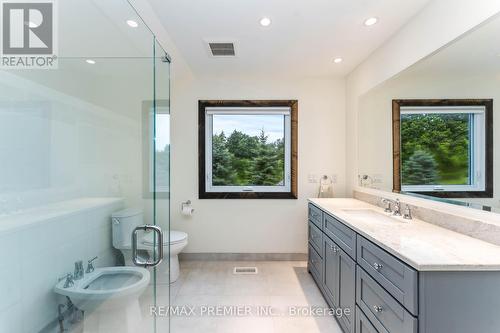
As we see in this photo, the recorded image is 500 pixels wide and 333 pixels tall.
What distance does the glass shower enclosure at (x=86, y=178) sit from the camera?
1.50 meters

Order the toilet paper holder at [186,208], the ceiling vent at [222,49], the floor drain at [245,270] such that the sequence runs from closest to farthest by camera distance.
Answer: the ceiling vent at [222,49] → the floor drain at [245,270] → the toilet paper holder at [186,208]

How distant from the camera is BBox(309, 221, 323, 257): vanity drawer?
8.15 ft

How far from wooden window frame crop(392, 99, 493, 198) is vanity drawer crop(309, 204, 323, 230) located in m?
0.72

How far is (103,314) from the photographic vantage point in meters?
1.70

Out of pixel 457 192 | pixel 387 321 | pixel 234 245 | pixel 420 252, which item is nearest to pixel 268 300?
pixel 234 245

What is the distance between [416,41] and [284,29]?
3.30 ft

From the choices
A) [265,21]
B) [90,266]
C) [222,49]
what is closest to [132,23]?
[222,49]

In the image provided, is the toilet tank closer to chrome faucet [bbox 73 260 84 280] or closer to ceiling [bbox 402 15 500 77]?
chrome faucet [bbox 73 260 84 280]

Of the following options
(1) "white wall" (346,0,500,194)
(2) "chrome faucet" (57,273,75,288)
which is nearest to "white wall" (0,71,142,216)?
(2) "chrome faucet" (57,273,75,288)

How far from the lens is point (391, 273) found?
4.23ft

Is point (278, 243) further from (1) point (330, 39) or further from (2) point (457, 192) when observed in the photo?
(1) point (330, 39)

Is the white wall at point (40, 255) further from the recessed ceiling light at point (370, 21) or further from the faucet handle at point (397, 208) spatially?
the recessed ceiling light at point (370, 21)

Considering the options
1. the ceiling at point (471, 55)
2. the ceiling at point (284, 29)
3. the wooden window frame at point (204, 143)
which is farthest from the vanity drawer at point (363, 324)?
the ceiling at point (284, 29)

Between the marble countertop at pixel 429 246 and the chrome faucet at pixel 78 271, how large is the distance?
1.89 meters
